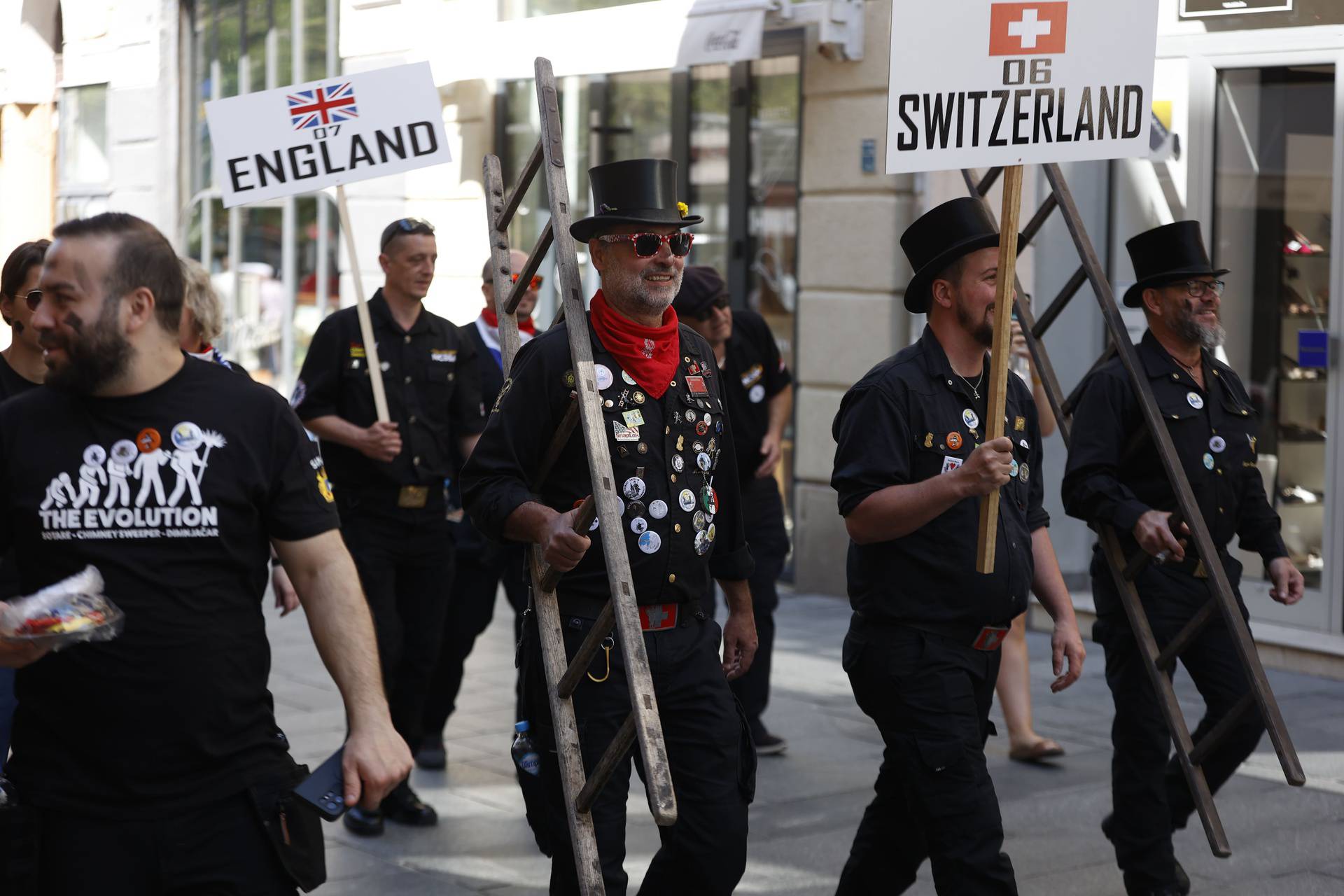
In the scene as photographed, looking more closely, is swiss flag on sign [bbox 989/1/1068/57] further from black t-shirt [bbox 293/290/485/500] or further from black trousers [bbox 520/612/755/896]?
black t-shirt [bbox 293/290/485/500]

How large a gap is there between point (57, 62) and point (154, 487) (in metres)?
18.4

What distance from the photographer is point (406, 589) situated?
6387 millimetres

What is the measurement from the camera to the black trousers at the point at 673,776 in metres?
3.88

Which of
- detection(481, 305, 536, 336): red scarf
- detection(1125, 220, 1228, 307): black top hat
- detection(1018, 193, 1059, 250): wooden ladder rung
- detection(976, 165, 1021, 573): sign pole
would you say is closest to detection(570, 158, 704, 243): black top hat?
detection(976, 165, 1021, 573): sign pole

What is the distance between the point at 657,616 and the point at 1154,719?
5.91ft

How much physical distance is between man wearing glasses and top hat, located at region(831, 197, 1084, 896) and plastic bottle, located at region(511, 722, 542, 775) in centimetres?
80

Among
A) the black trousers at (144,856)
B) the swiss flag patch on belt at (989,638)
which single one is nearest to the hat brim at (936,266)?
the swiss flag patch on belt at (989,638)

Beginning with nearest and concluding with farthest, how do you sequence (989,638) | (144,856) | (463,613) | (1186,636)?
1. (144,856)
2. (989,638)
3. (1186,636)
4. (463,613)

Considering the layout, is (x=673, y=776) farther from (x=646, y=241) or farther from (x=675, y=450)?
(x=646, y=241)

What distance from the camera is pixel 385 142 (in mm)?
6465

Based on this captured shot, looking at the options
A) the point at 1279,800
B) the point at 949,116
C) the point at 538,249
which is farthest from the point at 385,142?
the point at 1279,800

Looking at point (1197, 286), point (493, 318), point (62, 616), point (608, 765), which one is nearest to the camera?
point (62, 616)

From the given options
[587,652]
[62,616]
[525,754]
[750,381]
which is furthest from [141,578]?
[750,381]

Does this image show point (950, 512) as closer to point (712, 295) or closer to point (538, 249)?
point (538, 249)
